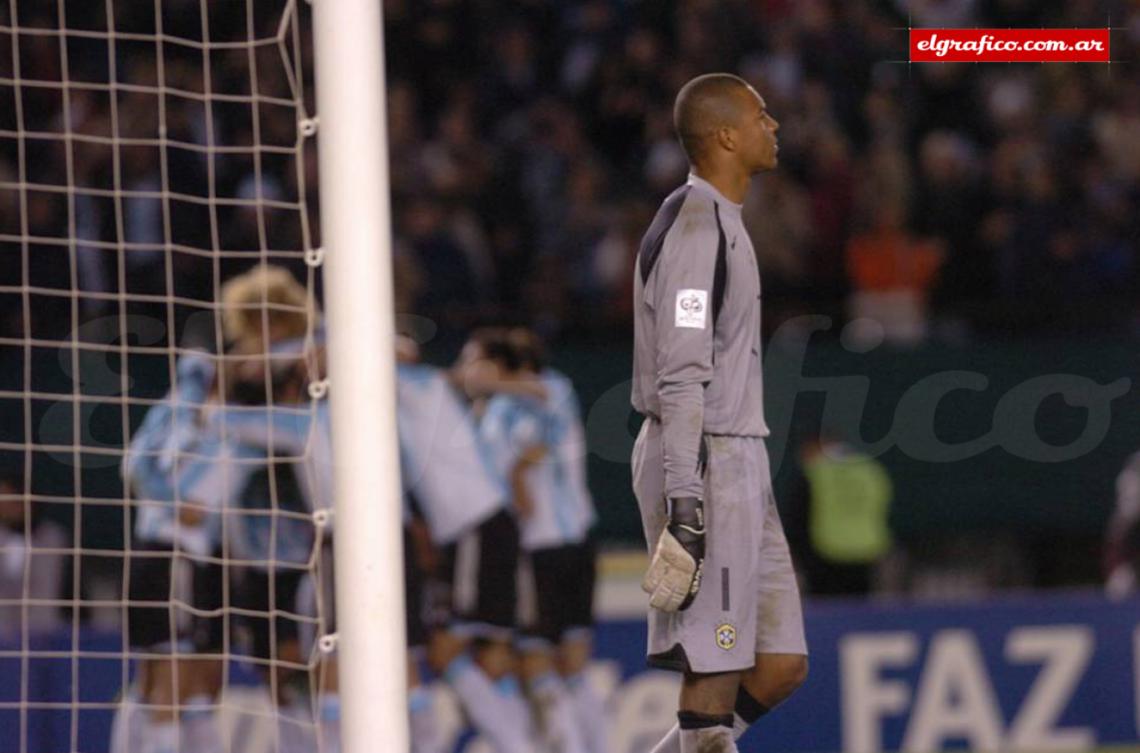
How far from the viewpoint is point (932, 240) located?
11359 mm

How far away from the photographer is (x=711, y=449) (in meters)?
4.43

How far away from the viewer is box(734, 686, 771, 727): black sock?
4566mm

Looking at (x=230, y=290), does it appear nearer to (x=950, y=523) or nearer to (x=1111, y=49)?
(x=950, y=523)

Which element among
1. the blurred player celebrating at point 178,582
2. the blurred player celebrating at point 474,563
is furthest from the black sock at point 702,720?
the blurred player celebrating at point 474,563

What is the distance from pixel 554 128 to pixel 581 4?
1.03m

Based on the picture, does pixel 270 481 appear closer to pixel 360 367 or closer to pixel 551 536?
pixel 551 536

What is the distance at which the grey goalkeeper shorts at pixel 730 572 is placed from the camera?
172 inches

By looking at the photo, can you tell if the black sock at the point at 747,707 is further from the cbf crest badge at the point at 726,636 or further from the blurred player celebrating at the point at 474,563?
the blurred player celebrating at the point at 474,563

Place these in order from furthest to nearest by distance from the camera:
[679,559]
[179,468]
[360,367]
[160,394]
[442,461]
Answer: [160,394]
[442,461]
[179,468]
[360,367]
[679,559]

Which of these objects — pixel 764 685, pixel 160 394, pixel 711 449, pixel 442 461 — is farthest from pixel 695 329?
pixel 160 394

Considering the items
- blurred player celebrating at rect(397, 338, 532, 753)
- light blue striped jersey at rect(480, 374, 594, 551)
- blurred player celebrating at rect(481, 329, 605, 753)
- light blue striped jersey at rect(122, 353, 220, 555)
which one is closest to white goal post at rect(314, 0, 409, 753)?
light blue striped jersey at rect(122, 353, 220, 555)

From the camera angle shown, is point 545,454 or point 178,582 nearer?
point 178,582

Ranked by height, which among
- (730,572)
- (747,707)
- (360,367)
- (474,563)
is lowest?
(747,707)

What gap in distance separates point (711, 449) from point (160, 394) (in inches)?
236
